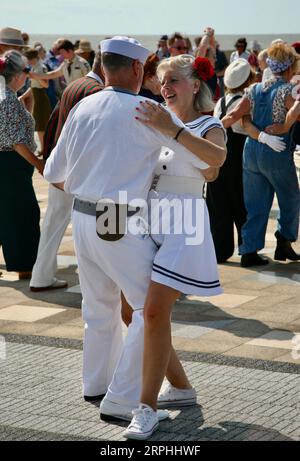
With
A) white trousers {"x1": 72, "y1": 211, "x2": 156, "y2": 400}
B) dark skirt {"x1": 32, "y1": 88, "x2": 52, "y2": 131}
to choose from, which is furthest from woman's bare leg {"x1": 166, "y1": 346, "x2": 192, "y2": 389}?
dark skirt {"x1": 32, "y1": 88, "x2": 52, "y2": 131}

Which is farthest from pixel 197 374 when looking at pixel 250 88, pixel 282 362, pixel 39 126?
pixel 39 126

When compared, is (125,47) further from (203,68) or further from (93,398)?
(93,398)

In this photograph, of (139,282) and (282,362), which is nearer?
(139,282)

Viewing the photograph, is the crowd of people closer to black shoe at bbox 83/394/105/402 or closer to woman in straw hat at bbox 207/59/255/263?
black shoe at bbox 83/394/105/402

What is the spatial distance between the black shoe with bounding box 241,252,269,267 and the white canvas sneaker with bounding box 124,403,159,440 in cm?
410

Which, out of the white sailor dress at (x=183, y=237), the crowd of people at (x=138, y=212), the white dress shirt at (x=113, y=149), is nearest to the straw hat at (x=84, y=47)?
the crowd of people at (x=138, y=212)

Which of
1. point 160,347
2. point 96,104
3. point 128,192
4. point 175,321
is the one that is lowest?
point 175,321

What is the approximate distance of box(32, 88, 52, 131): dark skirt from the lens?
16891 millimetres

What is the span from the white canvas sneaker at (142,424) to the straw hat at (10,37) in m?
6.54

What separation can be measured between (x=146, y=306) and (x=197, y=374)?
107cm

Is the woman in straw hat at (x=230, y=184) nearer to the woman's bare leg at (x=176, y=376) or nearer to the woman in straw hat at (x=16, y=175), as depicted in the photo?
the woman in straw hat at (x=16, y=175)

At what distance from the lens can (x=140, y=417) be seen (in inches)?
182

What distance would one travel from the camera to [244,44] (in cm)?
2134

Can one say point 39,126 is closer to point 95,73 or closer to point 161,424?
point 95,73
